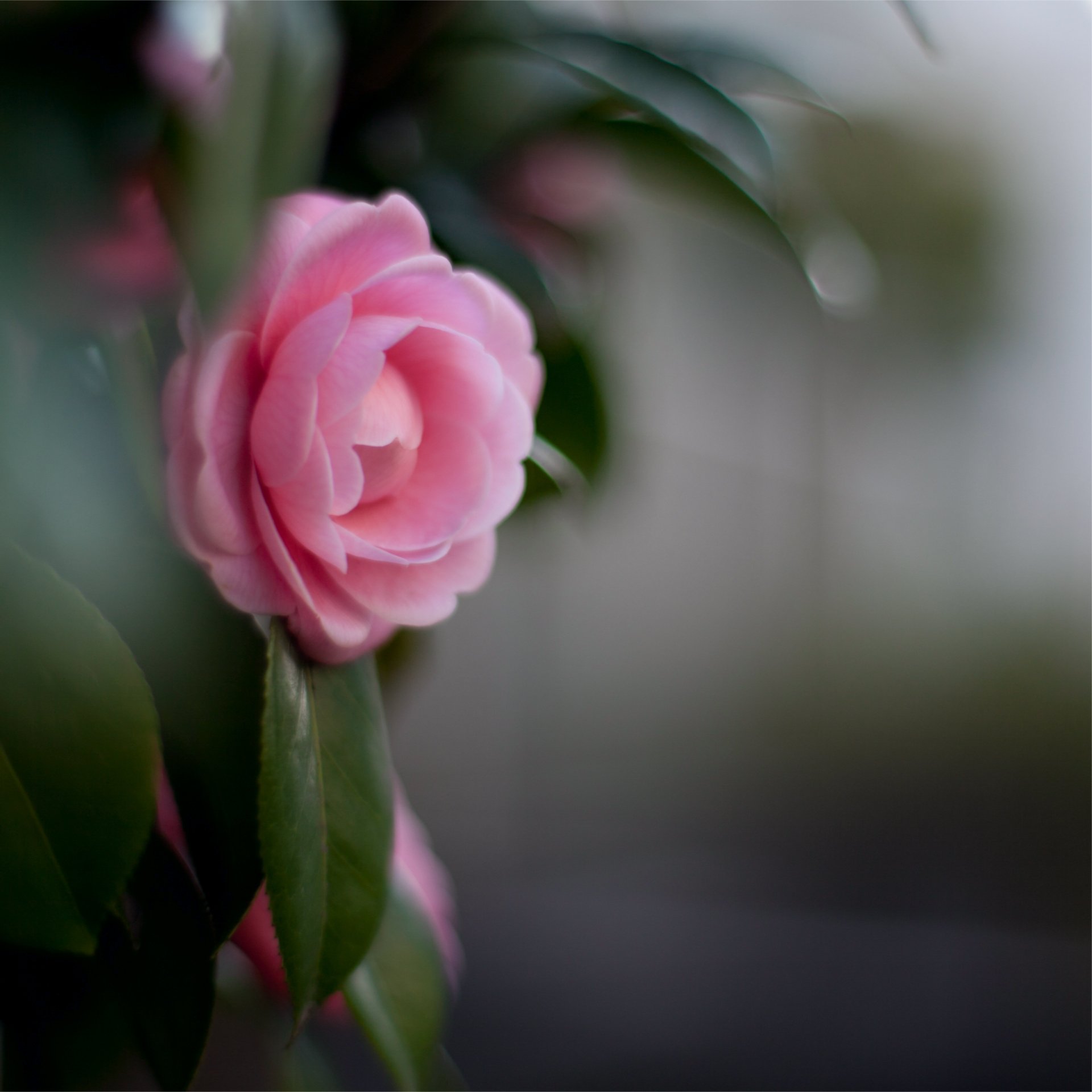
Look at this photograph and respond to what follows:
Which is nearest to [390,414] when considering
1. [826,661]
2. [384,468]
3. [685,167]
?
[384,468]

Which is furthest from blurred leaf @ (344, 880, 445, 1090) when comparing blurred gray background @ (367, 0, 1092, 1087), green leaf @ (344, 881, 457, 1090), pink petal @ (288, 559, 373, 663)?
blurred gray background @ (367, 0, 1092, 1087)

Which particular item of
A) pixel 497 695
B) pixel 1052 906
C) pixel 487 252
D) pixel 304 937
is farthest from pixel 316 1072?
pixel 1052 906

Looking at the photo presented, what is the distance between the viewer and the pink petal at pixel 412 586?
0.66 feet

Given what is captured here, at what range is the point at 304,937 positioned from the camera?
186mm

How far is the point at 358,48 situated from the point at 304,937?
0.36m

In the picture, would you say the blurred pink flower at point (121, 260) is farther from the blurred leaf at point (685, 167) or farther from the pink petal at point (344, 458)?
the blurred leaf at point (685, 167)

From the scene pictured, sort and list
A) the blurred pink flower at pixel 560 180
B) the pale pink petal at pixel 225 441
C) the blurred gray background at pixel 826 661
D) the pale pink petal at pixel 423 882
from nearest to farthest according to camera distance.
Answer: the pale pink petal at pixel 225 441, the pale pink petal at pixel 423 882, the blurred pink flower at pixel 560 180, the blurred gray background at pixel 826 661

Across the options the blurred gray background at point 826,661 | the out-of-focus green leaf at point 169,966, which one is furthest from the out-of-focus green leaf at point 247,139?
the blurred gray background at point 826,661

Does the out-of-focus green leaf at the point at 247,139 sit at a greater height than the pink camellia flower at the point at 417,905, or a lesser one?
greater

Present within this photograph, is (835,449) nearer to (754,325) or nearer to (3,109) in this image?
(754,325)

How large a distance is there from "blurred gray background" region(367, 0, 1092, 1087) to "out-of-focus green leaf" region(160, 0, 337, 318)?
184 centimetres

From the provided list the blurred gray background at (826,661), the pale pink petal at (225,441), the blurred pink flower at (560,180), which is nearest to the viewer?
the pale pink petal at (225,441)

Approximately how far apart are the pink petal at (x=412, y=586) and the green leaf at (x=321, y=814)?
0.8 inches

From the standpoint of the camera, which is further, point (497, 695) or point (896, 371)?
point (896, 371)
